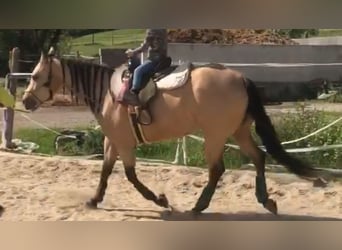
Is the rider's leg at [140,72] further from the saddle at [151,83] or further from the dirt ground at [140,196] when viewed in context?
the dirt ground at [140,196]

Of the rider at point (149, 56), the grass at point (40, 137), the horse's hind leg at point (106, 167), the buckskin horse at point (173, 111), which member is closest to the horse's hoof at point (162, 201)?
the buckskin horse at point (173, 111)

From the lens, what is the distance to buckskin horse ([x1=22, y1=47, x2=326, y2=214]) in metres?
1.51

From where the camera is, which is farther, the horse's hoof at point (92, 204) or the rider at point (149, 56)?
the horse's hoof at point (92, 204)

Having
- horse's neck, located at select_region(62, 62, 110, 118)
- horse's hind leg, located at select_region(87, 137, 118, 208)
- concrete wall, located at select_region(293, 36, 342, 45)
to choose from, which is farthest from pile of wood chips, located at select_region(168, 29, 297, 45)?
horse's hind leg, located at select_region(87, 137, 118, 208)

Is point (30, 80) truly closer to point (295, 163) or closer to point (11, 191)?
point (11, 191)

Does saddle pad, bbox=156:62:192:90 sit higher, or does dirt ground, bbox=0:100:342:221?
saddle pad, bbox=156:62:192:90

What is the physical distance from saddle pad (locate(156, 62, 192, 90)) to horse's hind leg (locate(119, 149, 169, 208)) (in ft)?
0.69

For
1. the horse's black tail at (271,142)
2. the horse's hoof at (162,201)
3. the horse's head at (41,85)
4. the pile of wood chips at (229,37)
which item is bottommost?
the horse's hoof at (162,201)

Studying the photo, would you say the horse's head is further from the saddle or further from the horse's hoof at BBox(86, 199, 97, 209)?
the horse's hoof at BBox(86, 199, 97, 209)

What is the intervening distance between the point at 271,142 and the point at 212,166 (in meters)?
0.18

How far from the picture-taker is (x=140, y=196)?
1.67 m

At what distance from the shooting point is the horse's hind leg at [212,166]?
154 cm

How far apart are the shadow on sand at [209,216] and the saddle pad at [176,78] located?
349mm

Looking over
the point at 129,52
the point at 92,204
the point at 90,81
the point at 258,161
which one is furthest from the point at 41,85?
the point at 258,161
